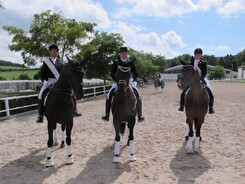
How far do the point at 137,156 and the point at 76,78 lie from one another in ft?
8.64

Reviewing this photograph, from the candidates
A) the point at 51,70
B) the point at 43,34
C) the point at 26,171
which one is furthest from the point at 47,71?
the point at 43,34

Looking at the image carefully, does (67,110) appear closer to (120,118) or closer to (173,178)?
(120,118)

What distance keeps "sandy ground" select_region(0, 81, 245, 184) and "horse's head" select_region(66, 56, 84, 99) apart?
68.8 inches

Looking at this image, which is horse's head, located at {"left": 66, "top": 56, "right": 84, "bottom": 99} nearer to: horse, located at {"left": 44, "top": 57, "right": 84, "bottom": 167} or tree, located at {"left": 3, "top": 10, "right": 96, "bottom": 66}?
horse, located at {"left": 44, "top": 57, "right": 84, "bottom": 167}

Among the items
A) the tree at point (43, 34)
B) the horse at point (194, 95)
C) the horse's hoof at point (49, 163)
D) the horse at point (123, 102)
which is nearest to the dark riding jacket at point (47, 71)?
the horse at point (123, 102)

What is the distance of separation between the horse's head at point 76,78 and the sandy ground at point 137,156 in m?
1.75

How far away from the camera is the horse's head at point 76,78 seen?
5.64 meters

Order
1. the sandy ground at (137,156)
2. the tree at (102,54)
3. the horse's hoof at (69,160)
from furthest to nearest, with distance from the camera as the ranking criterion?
the tree at (102,54), the horse's hoof at (69,160), the sandy ground at (137,156)

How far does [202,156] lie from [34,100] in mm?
11771

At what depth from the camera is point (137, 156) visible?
6996 millimetres

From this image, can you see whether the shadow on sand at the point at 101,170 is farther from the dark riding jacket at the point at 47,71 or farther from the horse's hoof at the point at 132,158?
the dark riding jacket at the point at 47,71

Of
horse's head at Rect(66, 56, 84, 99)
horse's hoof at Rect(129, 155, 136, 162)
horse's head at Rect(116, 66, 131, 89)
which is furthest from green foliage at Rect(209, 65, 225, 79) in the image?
horse's head at Rect(66, 56, 84, 99)

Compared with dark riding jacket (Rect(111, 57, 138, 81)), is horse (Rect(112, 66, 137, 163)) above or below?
below

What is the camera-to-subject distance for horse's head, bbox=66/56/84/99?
564 cm
